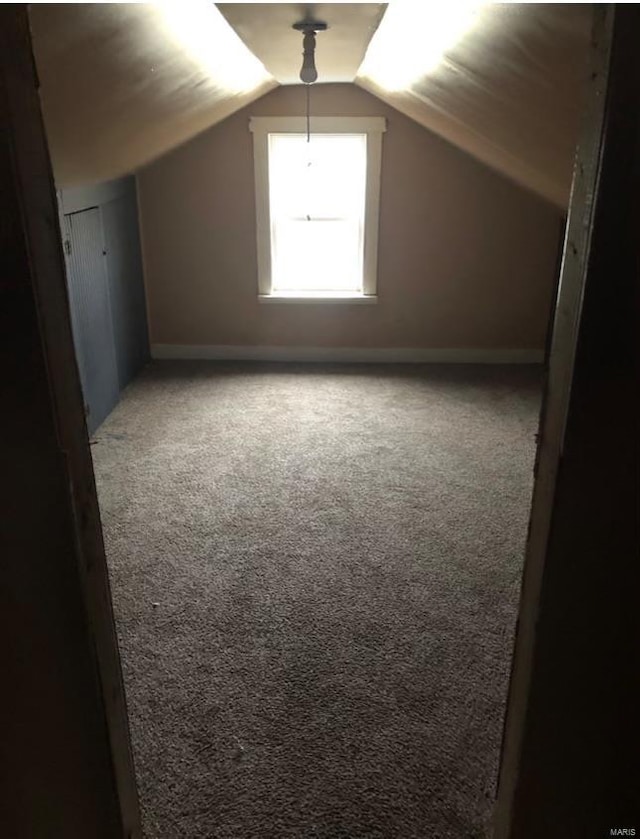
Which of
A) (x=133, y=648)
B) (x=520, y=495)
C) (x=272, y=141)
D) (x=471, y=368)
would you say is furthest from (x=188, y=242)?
(x=133, y=648)

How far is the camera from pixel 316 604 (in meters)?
2.29

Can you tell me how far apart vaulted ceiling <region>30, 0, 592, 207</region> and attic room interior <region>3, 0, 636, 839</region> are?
0.01m

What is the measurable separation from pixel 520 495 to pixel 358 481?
738 mm

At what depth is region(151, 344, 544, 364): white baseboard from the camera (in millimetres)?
4738

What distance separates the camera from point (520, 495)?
10.0 feet

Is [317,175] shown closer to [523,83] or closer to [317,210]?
[317,210]

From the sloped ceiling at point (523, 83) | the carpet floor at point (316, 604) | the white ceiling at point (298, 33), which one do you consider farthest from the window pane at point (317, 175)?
the sloped ceiling at point (523, 83)

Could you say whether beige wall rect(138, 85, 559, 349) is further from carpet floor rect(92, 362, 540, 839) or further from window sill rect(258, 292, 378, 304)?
carpet floor rect(92, 362, 540, 839)

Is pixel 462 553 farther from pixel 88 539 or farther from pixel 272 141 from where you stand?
pixel 272 141

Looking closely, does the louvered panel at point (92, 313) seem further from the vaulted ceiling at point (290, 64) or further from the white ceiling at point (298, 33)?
the white ceiling at point (298, 33)

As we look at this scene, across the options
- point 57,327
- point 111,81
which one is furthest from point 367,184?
point 57,327

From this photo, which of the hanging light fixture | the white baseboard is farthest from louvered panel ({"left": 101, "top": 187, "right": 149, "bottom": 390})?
the hanging light fixture

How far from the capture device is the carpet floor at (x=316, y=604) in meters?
1.65

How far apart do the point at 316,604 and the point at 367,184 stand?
9.80 feet
